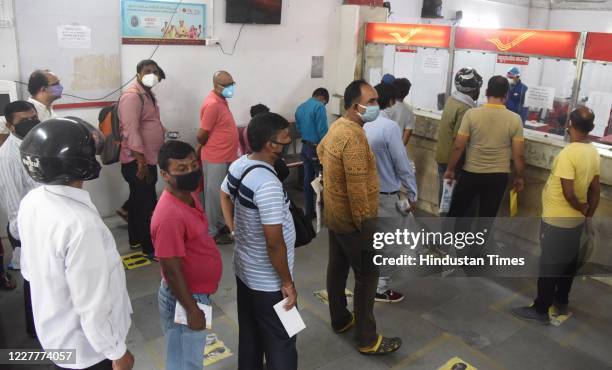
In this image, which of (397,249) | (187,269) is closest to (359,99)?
(187,269)

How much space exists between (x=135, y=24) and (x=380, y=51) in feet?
9.70

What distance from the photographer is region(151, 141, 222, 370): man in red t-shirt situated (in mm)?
2152

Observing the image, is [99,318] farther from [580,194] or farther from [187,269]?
[580,194]

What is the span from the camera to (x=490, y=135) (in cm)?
399

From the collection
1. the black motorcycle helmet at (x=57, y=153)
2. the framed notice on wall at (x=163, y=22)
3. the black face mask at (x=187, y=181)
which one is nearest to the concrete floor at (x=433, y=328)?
the black face mask at (x=187, y=181)

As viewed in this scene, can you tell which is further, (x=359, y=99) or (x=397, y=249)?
(x=397, y=249)

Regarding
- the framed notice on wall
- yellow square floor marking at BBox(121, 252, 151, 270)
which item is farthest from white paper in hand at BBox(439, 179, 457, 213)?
A: the framed notice on wall

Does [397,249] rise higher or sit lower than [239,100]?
lower

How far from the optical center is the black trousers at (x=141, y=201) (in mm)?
4441

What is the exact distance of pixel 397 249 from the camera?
4148 millimetres

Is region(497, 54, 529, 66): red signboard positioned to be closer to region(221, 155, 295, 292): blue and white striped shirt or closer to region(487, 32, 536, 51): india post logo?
region(487, 32, 536, 51): india post logo

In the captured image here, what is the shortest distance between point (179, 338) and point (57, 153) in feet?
3.71

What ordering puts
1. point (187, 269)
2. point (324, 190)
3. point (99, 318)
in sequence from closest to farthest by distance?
point (99, 318), point (187, 269), point (324, 190)

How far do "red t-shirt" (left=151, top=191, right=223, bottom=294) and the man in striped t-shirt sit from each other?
17 cm
